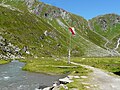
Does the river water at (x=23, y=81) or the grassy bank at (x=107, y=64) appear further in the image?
the grassy bank at (x=107, y=64)

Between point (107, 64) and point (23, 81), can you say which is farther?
point (107, 64)

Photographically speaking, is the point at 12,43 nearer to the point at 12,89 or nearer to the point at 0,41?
the point at 0,41

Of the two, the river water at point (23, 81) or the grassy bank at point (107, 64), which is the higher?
the grassy bank at point (107, 64)

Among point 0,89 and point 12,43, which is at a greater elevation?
point 12,43

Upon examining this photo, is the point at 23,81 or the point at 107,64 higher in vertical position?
the point at 107,64

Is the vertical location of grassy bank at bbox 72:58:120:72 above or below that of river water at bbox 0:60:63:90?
above

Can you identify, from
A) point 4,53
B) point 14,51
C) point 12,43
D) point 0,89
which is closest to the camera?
point 0,89

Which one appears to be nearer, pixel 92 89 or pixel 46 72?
pixel 92 89

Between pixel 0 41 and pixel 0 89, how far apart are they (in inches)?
5713

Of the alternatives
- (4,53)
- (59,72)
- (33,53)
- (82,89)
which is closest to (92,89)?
(82,89)

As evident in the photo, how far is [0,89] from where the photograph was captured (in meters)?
41.6

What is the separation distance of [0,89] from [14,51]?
467 feet

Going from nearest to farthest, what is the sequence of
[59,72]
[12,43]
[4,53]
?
[59,72] → [4,53] → [12,43]

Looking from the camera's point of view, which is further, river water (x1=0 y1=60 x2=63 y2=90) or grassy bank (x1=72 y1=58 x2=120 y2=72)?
grassy bank (x1=72 y1=58 x2=120 y2=72)
